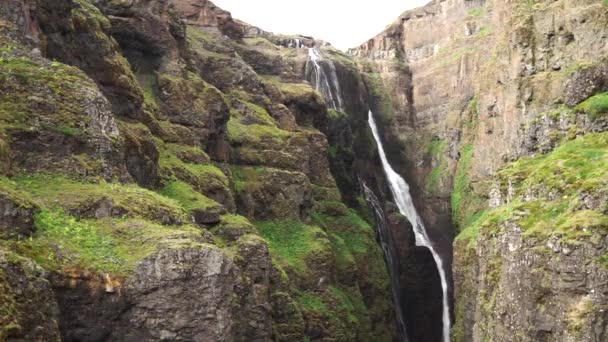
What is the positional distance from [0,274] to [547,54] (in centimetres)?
3340

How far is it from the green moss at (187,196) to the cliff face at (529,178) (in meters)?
13.6

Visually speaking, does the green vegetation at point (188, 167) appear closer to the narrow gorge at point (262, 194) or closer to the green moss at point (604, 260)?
the narrow gorge at point (262, 194)

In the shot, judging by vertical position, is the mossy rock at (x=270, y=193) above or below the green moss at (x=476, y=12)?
below

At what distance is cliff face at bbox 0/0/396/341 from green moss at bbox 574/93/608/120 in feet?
53.7

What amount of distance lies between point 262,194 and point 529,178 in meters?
17.4

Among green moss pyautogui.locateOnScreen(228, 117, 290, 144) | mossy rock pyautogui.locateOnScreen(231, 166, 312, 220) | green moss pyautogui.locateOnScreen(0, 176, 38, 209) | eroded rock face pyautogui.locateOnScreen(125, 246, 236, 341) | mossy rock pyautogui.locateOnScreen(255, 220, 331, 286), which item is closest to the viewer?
green moss pyautogui.locateOnScreen(0, 176, 38, 209)

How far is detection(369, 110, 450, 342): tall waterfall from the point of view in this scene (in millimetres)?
55388

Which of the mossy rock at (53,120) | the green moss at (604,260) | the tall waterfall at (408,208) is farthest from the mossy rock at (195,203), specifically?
the tall waterfall at (408,208)

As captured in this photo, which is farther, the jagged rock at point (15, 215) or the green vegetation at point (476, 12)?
the green vegetation at point (476, 12)

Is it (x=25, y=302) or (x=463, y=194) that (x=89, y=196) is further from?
(x=463, y=194)

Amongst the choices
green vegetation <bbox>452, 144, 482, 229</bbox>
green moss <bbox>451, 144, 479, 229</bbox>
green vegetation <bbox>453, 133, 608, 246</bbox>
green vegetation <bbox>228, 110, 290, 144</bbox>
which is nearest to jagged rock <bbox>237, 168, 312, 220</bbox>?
green vegetation <bbox>228, 110, 290, 144</bbox>

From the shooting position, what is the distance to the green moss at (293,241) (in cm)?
3675

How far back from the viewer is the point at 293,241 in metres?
38.8

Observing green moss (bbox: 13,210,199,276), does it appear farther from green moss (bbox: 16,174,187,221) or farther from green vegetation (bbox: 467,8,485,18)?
green vegetation (bbox: 467,8,485,18)
